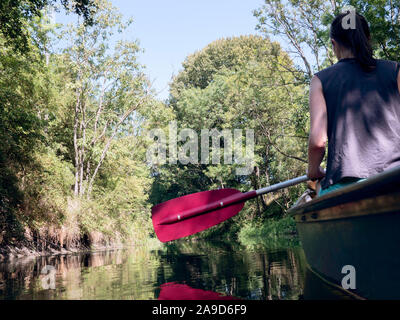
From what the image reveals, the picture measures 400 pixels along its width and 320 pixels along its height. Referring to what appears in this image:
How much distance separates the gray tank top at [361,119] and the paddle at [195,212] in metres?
1.90

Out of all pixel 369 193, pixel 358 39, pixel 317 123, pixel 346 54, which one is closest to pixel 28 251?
pixel 317 123

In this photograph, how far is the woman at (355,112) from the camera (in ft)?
6.40

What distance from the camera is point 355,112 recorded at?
2.04 meters

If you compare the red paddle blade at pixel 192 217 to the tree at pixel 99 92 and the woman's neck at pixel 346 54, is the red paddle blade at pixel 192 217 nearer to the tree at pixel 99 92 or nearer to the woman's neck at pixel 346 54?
the woman's neck at pixel 346 54

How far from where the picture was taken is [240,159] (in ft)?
63.4

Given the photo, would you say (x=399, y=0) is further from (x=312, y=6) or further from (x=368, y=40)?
(x=368, y=40)

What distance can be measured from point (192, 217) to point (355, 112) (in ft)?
7.86

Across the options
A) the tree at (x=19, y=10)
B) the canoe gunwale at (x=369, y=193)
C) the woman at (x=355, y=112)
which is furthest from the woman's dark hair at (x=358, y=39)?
the tree at (x=19, y=10)

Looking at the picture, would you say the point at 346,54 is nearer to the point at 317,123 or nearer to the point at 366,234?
the point at 317,123

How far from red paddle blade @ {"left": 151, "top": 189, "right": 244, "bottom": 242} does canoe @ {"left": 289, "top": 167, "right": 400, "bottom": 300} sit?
1.76 metres

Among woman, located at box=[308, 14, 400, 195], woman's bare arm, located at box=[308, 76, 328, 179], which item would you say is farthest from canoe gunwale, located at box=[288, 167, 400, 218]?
woman's bare arm, located at box=[308, 76, 328, 179]

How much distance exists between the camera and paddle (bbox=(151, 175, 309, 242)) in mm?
3986
